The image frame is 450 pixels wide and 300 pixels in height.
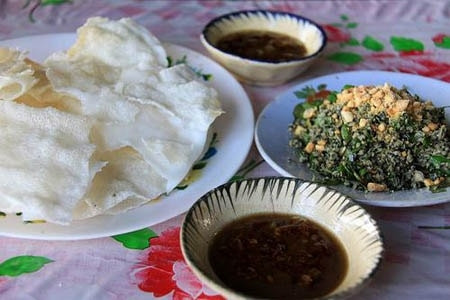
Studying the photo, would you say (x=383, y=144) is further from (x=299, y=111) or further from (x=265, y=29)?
(x=265, y=29)

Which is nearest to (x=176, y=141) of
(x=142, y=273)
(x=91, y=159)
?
(x=91, y=159)

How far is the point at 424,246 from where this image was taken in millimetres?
1258

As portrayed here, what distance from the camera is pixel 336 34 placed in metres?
2.09

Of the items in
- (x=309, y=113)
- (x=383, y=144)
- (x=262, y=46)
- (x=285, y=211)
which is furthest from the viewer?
(x=262, y=46)

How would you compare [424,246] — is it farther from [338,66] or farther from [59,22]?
[59,22]

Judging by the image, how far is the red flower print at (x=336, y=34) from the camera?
2059 millimetres

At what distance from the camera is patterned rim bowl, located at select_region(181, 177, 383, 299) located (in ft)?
3.54

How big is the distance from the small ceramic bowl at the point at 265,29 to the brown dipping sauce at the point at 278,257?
1.97 ft

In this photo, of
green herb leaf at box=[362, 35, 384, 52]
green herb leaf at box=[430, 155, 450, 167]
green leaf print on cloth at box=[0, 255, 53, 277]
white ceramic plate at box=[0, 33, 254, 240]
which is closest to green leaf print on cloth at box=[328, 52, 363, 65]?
green herb leaf at box=[362, 35, 384, 52]

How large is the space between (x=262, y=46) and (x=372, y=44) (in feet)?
1.25

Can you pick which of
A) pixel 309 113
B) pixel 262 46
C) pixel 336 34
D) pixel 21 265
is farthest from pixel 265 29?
pixel 21 265

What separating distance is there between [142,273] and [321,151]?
0.49 metres

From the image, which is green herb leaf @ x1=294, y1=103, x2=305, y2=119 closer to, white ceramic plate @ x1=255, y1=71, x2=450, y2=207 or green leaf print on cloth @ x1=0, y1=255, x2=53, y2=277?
white ceramic plate @ x1=255, y1=71, x2=450, y2=207

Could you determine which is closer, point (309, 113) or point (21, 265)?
point (21, 265)
